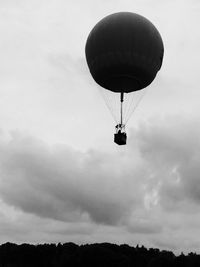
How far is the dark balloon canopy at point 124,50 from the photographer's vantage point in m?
50.2

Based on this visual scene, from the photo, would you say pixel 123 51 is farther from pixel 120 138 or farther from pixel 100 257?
pixel 100 257

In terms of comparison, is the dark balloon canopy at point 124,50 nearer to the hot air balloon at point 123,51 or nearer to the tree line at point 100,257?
the hot air balloon at point 123,51

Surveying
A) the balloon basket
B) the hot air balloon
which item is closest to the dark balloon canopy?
the hot air balloon

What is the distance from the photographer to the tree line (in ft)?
437

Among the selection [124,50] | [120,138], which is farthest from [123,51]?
[120,138]

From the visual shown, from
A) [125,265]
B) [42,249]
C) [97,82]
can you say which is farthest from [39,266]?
[97,82]

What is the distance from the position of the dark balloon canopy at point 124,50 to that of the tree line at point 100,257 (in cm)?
8543

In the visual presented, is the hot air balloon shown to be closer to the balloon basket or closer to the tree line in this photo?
the balloon basket

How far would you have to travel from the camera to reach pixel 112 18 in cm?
5141

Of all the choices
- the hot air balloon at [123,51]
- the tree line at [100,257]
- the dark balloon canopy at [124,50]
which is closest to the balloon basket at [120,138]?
the hot air balloon at [123,51]

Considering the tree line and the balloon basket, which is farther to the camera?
the tree line

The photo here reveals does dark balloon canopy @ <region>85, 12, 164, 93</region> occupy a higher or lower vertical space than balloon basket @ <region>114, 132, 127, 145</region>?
higher

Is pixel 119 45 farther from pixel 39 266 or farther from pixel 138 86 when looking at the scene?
pixel 39 266

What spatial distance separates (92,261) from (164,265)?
34662 millimetres
